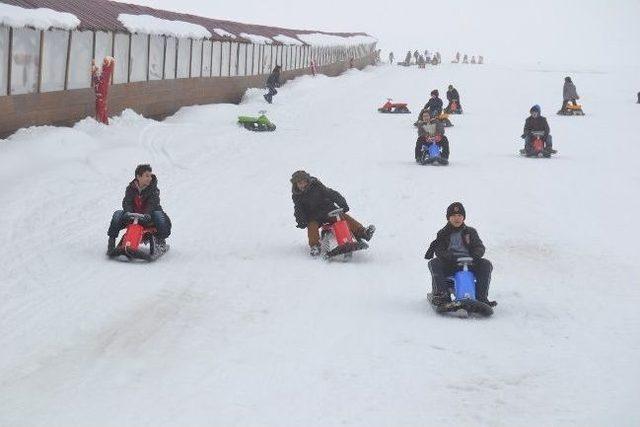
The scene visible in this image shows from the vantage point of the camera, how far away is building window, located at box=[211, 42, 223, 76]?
1359 inches

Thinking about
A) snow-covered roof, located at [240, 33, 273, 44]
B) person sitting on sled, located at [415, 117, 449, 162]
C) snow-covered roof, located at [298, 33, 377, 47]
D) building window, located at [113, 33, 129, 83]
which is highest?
snow-covered roof, located at [298, 33, 377, 47]

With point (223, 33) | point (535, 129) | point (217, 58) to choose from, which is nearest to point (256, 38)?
point (223, 33)

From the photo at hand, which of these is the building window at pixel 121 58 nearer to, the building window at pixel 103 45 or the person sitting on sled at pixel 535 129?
the building window at pixel 103 45

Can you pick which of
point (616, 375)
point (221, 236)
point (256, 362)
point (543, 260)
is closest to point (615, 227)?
point (543, 260)

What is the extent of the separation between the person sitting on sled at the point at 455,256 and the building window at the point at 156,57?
66.3 feet

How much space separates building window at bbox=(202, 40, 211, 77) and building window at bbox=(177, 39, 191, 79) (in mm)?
1592

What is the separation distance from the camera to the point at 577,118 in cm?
3281

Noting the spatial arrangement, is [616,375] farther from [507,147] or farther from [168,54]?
[168,54]

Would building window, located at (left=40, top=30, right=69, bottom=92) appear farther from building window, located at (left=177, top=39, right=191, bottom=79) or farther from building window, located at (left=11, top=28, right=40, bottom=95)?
building window, located at (left=177, top=39, right=191, bottom=79)

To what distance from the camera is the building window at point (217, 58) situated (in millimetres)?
34531

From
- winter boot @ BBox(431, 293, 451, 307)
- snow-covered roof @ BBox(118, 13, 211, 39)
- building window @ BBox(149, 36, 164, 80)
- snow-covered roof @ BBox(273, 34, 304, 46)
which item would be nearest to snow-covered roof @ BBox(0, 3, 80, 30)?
snow-covered roof @ BBox(118, 13, 211, 39)

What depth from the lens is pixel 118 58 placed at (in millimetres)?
25422

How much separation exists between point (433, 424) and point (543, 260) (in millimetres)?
5909

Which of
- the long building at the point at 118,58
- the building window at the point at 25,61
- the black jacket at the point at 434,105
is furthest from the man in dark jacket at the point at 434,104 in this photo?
the building window at the point at 25,61
